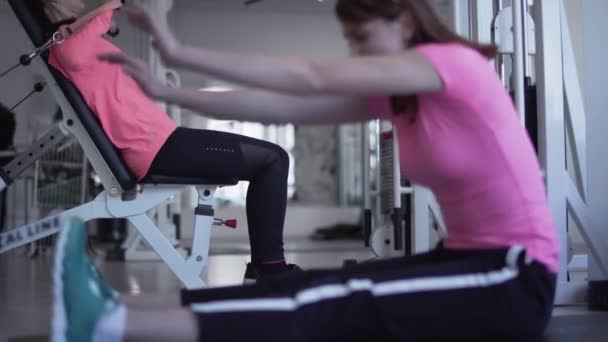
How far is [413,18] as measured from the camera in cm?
113

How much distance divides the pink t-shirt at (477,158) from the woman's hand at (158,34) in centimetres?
37

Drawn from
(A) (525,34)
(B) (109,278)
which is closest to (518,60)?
(A) (525,34)

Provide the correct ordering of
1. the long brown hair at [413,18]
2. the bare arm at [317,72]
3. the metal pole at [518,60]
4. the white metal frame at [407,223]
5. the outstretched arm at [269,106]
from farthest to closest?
the white metal frame at [407,223] → the metal pole at [518,60] → the outstretched arm at [269,106] → the long brown hair at [413,18] → the bare arm at [317,72]

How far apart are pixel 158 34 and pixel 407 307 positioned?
0.57 metres

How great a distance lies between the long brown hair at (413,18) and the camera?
1.10 metres

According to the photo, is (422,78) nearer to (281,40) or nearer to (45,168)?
(45,168)

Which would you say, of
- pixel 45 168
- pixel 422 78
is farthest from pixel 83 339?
pixel 45 168

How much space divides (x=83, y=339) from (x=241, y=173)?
1134 millimetres

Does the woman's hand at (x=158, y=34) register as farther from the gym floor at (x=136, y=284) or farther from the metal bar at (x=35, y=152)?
the metal bar at (x=35, y=152)

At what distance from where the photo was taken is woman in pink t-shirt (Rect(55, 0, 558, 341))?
3.26ft

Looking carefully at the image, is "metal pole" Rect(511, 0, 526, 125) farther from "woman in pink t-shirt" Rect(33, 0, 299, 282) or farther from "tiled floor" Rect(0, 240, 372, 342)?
"tiled floor" Rect(0, 240, 372, 342)

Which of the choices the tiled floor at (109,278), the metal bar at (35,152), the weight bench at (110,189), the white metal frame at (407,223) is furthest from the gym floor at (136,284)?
the white metal frame at (407,223)

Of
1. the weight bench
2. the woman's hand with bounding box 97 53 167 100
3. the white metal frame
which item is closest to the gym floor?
the weight bench

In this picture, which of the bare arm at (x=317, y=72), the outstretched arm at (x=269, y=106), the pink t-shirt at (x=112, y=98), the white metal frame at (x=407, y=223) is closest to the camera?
the bare arm at (x=317, y=72)
